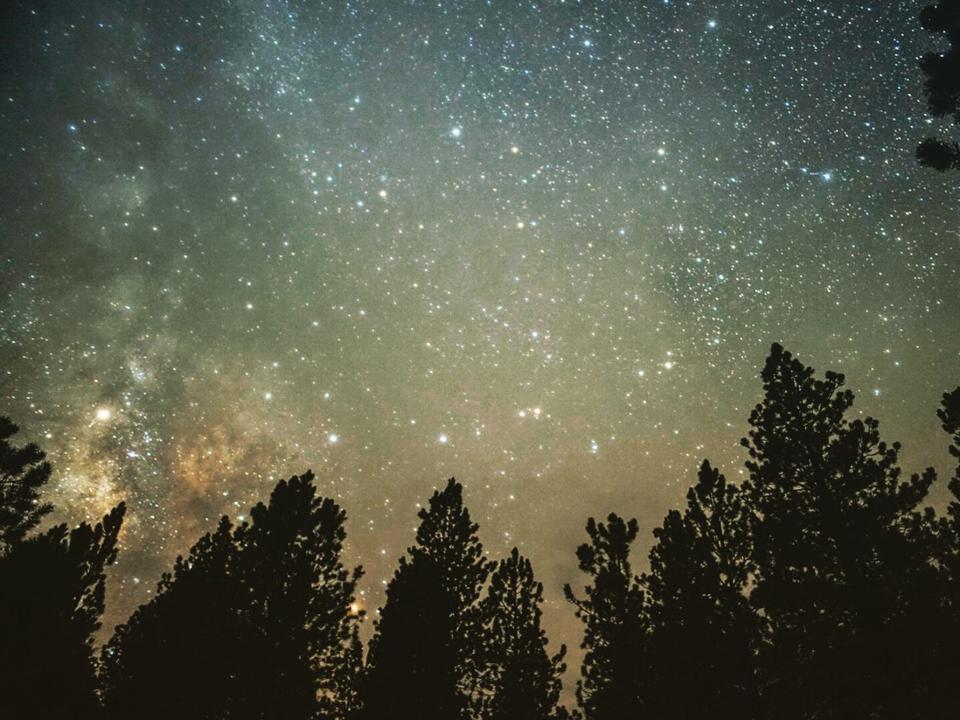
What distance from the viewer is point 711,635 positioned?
12.9 metres

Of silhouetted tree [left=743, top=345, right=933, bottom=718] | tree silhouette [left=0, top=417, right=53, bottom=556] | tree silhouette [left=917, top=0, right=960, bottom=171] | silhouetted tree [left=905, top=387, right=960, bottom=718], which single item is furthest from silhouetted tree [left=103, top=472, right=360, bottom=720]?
tree silhouette [left=917, top=0, right=960, bottom=171]

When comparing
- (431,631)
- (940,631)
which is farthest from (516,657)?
(940,631)

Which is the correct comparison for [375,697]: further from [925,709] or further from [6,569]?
[925,709]

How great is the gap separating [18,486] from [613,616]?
69.8ft

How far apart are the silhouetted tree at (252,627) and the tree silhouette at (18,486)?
21.5ft

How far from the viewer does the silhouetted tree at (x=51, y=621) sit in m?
8.76

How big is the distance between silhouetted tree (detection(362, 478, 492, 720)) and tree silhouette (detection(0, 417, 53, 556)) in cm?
1375

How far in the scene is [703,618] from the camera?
13234 millimetres

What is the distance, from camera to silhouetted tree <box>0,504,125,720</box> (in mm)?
8758

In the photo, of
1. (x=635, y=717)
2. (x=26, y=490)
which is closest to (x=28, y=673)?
(x=26, y=490)

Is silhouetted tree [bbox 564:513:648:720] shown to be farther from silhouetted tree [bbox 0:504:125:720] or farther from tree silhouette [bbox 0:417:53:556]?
tree silhouette [bbox 0:417:53:556]

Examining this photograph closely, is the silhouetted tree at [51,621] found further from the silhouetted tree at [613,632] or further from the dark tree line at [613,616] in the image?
the silhouetted tree at [613,632]

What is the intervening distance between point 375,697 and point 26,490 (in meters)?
15.0

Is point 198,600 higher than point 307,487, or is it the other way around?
point 307,487
